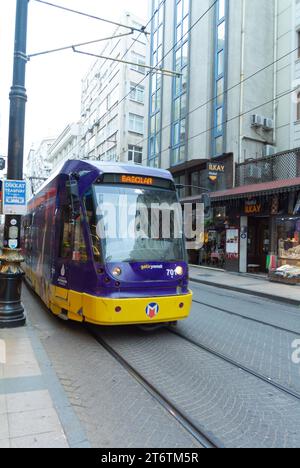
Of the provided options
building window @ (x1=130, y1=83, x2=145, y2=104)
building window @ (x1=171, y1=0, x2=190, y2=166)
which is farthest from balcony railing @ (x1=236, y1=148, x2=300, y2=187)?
building window @ (x1=130, y1=83, x2=145, y2=104)

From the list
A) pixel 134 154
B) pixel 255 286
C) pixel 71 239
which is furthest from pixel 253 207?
pixel 134 154

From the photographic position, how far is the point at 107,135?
47.4 meters

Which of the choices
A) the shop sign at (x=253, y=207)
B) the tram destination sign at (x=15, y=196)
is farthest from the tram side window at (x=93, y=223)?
the shop sign at (x=253, y=207)

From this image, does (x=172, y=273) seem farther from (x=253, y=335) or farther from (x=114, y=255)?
(x=253, y=335)

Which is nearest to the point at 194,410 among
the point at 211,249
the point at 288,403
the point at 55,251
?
the point at 288,403

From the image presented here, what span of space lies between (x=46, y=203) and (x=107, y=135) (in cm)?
3956

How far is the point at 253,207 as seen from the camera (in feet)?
65.1

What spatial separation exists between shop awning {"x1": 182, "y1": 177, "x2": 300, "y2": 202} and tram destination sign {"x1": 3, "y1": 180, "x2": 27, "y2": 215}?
35.7 ft

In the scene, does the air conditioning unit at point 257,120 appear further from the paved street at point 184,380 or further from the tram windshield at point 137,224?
the tram windshield at point 137,224

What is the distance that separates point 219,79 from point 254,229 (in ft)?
29.9

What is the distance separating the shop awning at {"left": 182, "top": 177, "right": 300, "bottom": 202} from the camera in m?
15.7

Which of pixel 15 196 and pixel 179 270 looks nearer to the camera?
pixel 179 270

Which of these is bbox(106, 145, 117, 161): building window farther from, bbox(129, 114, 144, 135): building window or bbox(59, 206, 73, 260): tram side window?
bbox(59, 206, 73, 260): tram side window

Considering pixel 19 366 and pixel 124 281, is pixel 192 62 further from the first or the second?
pixel 19 366
